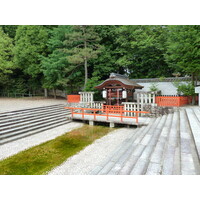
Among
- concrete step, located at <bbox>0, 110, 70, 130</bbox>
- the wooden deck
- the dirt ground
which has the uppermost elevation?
the dirt ground

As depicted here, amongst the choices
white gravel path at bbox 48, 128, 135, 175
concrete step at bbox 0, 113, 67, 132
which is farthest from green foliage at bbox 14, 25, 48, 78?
white gravel path at bbox 48, 128, 135, 175

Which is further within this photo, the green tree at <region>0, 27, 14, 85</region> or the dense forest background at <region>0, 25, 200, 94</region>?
the green tree at <region>0, 27, 14, 85</region>

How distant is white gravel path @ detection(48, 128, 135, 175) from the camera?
3752 millimetres

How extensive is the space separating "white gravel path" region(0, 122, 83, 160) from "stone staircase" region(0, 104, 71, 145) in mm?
292

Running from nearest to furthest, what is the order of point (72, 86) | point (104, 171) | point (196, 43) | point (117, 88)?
point (104, 171) < point (196, 43) < point (117, 88) < point (72, 86)

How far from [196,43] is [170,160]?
941cm

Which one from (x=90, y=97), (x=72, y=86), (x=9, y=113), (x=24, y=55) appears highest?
(x=24, y=55)

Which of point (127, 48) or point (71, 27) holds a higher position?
point (71, 27)

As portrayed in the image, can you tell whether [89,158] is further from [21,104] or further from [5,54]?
[5,54]

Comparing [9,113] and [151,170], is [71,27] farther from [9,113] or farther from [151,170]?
[151,170]

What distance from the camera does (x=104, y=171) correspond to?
318cm

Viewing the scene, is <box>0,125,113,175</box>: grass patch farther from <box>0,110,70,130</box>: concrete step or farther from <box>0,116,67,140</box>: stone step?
<box>0,110,70,130</box>: concrete step

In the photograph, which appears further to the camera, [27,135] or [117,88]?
[117,88]

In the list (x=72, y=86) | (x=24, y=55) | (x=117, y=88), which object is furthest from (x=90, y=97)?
(x=24, y=55)
